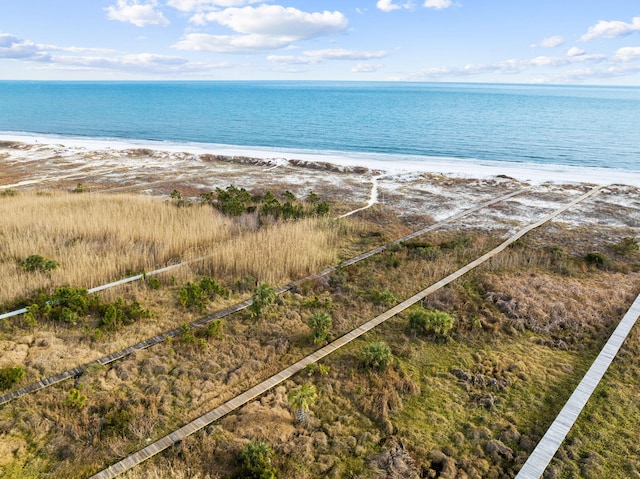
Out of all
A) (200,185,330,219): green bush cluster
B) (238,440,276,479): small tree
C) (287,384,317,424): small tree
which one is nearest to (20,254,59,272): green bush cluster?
(200,185,330,219): green bush cluster

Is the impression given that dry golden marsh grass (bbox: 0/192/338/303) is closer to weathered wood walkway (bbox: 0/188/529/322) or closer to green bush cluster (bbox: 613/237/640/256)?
weathered wood walkway (bbox: 0/188/529/322)

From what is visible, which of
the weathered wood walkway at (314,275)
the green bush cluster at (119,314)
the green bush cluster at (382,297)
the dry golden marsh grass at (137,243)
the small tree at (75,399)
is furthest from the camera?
the dry golden marsh grass at (137,243)

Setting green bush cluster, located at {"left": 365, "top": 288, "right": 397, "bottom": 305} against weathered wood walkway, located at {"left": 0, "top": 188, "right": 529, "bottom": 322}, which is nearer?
weathered wood walkway, located at {"left": 0, "top": 188, "right": 529, "bottom": 322}

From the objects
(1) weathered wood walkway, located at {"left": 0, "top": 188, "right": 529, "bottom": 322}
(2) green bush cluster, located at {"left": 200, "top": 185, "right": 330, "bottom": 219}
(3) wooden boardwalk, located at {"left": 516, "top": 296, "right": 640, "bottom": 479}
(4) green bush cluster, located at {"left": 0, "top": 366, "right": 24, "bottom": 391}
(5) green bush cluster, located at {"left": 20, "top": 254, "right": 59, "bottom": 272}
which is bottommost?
(3) wooden boardwalk, located at {"left": 516, "top": 296, "right": 640, "bottom": 479}

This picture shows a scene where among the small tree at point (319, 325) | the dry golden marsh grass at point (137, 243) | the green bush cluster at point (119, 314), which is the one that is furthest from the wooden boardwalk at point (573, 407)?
the green bush cluster at point (119, 314)

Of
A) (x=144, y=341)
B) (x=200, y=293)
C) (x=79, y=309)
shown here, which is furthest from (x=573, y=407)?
(x=79, y=309)

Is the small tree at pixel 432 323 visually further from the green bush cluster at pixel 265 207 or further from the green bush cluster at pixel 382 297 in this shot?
the green bush cluster at pixel 265 207
